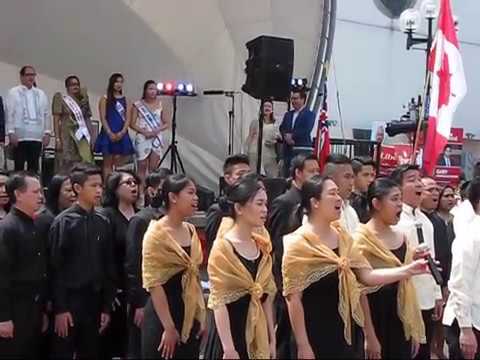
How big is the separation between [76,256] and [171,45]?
676 centimetres

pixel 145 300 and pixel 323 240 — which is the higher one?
pixel 323 240

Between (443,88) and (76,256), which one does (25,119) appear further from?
(443,88)

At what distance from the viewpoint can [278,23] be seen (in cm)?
1212

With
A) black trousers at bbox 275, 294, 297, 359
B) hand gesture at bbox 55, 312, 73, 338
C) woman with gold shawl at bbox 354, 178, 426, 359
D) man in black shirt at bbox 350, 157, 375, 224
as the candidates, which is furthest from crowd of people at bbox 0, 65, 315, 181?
woman with gold shawl at bbox 354, 178, 426, 359

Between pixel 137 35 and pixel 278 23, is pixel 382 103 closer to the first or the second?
pixel 278 23

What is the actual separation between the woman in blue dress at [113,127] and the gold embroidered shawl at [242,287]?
18.7ft

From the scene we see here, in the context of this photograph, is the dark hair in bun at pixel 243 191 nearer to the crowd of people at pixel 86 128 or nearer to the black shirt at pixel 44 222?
the black shirt at pixel 44 222

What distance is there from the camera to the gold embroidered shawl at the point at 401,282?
480 cm

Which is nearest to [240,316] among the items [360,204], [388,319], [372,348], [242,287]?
[242,287]

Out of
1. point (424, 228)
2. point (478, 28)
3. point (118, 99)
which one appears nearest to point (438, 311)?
point (424, 228)

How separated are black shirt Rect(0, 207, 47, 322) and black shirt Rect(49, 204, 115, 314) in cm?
10

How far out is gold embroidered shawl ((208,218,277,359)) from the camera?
14.3 feet

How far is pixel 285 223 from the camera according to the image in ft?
18.6

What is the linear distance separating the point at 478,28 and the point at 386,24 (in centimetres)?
351
